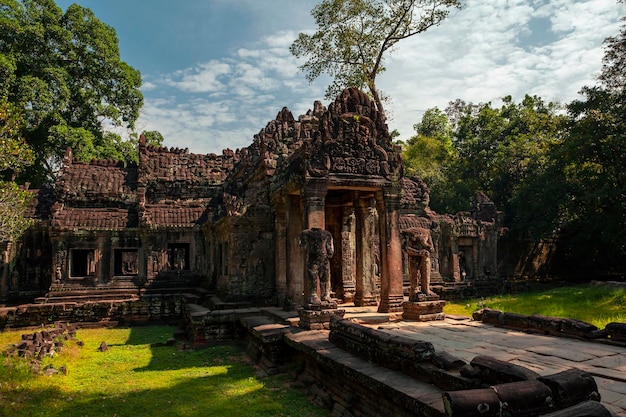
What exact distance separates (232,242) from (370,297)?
4399 millimetres

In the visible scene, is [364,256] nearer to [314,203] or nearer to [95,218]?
[314,203]

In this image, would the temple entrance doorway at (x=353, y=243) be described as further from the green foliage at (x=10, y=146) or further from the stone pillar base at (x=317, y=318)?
the green foliage at (x=10, y=146)

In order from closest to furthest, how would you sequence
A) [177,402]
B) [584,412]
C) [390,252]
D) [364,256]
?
1. [584,412]
2. [177,402]
3. [390,252]
4. [364,256]

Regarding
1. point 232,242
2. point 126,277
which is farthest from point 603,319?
point 126,277

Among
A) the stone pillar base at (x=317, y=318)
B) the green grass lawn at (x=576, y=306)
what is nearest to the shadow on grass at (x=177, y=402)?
the stone pillar base at (x=317, y=318)

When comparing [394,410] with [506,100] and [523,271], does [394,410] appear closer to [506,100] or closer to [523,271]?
[523,271]

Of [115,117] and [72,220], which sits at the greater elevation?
[115,117]

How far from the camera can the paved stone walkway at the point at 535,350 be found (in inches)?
196

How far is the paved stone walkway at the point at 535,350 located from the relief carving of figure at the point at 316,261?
5.08 feet

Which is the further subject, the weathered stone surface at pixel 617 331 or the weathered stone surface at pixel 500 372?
the weathered stone surface at pixel 617 331

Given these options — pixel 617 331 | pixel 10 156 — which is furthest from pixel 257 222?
pixel 617 331

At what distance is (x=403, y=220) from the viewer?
20.3 m

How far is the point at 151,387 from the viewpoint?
25.5 feet

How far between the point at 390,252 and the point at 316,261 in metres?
2.50
